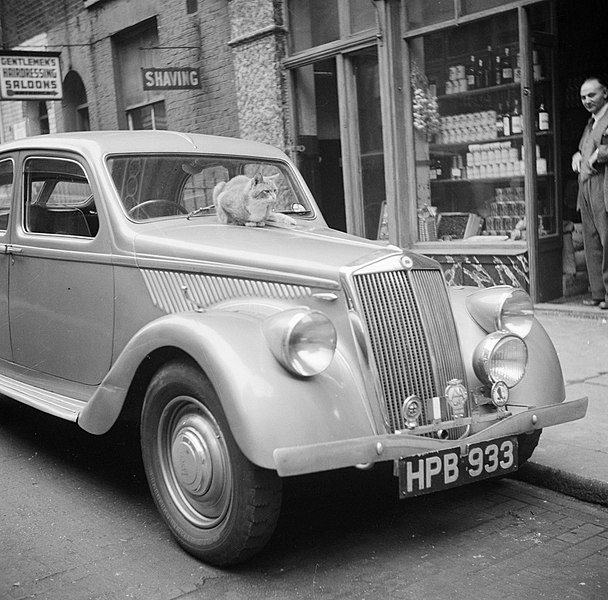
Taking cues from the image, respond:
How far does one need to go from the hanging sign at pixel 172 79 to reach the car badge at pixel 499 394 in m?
8.41

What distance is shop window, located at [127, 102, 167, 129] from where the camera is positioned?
13.4m

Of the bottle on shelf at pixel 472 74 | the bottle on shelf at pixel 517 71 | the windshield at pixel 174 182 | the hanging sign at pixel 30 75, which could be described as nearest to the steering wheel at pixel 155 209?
the windshield at pixel 174 182

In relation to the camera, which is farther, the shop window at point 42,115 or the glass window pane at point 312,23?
the shop window at point 42,115

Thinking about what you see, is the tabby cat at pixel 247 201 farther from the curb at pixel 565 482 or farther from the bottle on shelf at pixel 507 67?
the bottle on shelf at pixel 507 67

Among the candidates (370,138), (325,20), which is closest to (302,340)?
(370,138)

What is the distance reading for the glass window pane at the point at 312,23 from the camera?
32.3ft

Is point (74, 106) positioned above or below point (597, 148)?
above

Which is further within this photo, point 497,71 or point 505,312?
point 497,71

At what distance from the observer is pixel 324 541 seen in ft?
11.9

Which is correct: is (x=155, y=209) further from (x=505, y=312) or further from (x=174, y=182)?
(x=505, y=312)

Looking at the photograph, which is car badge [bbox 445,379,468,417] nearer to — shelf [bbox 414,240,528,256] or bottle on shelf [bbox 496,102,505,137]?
shelf [bbox 414,240,528,256]

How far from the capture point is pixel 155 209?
4.45 m

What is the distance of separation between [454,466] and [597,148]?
199 inches

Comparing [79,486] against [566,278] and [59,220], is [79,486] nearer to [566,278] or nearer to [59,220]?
[59,220]
